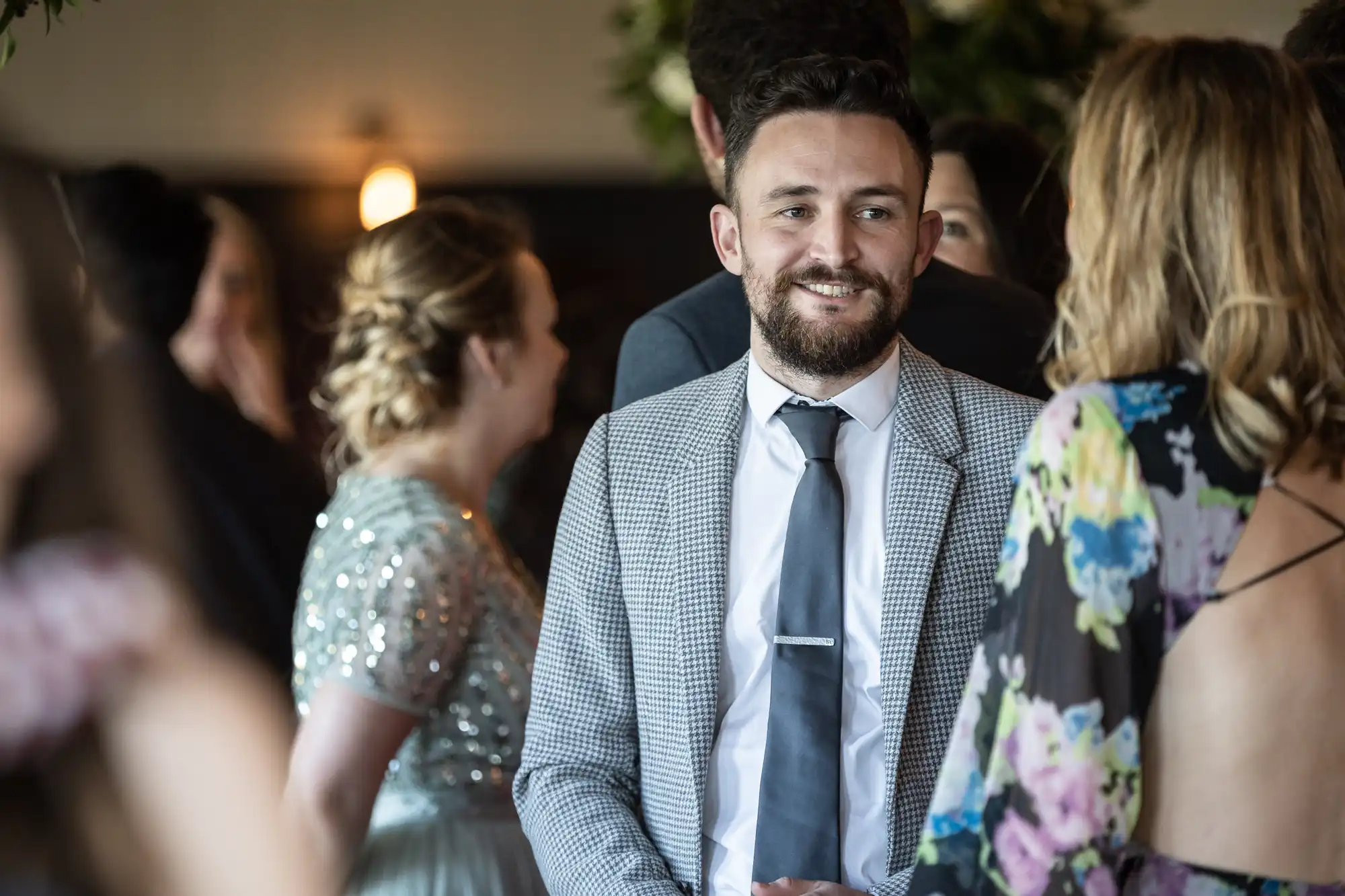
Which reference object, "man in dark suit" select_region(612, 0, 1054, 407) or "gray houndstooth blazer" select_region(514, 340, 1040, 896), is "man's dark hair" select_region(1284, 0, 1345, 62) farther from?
"gray houndstooth blazer" select_region(514, 340, 1040, 896)

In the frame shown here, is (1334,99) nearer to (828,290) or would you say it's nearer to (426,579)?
(828,290)

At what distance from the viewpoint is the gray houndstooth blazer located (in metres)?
1.78

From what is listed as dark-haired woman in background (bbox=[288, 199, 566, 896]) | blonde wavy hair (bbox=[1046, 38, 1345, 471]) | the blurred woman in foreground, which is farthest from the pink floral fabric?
dark-haired woman in background (bbox=[288, 199, 566, 896])

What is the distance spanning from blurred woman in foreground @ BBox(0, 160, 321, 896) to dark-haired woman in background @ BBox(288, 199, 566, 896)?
1310mm

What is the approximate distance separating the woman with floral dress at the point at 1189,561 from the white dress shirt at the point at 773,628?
0.33 metres

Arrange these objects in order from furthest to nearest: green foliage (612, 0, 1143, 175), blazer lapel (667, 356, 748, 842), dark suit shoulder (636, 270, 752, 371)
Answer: green foliage (612, 0, 1143, 175)
dark suit shoulder (636, 270, 752, 371)
blazer lapel (667, 356, 748, 842)

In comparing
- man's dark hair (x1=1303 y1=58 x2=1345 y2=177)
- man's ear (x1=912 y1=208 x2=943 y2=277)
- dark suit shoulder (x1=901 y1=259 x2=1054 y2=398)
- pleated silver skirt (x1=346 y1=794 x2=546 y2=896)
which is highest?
man's dark hair (x1=1303 y1=58 x2=1345 y2=177)

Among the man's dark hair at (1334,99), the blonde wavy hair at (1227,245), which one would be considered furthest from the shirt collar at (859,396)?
the man's dark hair at (1334,99)

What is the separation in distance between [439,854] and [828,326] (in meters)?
1.05

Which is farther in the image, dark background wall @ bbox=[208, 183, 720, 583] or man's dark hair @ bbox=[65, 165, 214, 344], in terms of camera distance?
dark background wall @ bbox=[208, 183, 720, 583]

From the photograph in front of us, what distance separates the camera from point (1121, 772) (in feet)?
4.53

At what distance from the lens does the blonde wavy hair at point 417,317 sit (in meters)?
2.53

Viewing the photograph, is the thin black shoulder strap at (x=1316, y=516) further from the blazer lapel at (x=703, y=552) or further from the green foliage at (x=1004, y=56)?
the green foliage at (x=1004, y=56)

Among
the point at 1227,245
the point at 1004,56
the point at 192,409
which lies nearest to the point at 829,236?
the point at 1227,245
